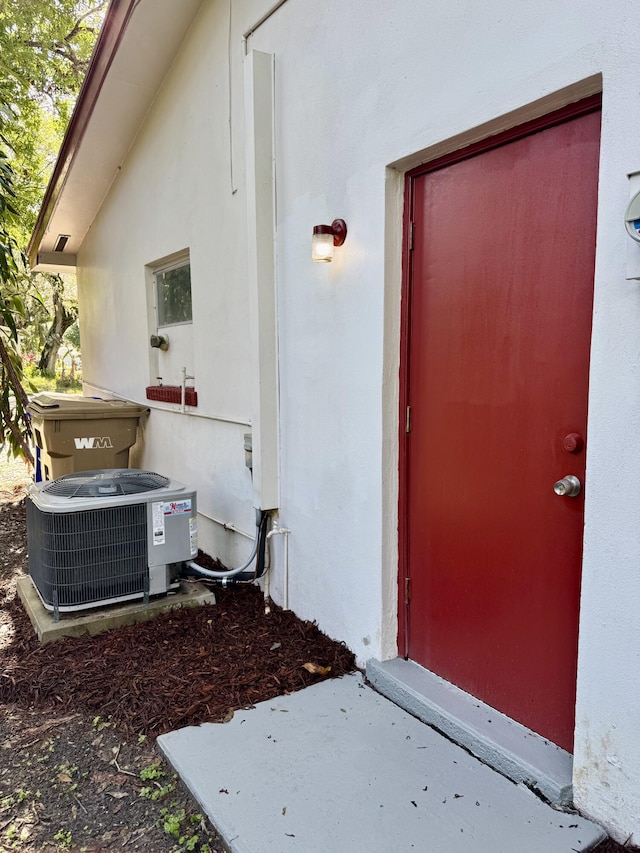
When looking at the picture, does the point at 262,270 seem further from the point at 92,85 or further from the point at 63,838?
the point at 92,85

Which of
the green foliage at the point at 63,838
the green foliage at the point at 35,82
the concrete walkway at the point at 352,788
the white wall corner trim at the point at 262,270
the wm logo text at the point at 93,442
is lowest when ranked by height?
the green foliage at the point at 63,838

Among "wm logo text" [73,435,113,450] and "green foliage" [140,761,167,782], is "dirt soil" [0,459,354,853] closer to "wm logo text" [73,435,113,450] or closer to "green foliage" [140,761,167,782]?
"green foliage" [140,761,167,782]

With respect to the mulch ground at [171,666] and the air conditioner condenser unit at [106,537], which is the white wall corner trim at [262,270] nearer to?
the air conditioner condenser unit at [106,537]

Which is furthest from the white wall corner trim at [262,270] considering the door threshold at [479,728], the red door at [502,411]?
the door threshold at [479,728]

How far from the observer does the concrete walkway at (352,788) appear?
196cm

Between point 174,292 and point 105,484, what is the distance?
2.52 meters

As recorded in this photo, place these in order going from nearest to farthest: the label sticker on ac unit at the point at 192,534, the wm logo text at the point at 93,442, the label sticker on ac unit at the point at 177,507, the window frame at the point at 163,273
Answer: the label sticker on ac unit at the point at 177,507 → the label sticker on ac unit at the point at 192,534 → the window frame at the point at 163,273 → the wm logo text at the point at 93,442

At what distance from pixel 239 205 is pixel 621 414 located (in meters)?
3.12

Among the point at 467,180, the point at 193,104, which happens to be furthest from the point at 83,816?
the point at 193,104

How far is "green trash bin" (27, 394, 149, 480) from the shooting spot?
557 centimetres

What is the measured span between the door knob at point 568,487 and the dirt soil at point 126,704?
155 cm

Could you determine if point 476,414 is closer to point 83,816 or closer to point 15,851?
point 83,816

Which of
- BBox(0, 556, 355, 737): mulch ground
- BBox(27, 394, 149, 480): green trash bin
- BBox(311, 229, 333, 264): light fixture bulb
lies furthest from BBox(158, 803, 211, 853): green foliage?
BBox(27, 394, 149, 480): green trash bin

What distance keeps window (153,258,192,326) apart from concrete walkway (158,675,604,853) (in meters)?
3.68
